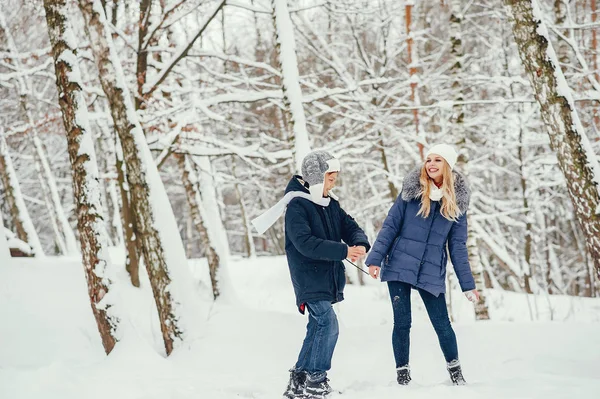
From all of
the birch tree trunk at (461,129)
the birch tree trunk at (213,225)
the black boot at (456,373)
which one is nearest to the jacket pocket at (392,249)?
the black boot at (456,373)

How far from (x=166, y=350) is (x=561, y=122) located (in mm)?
4524

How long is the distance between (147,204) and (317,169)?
8.77 feet

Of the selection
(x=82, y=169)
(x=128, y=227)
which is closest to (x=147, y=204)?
(x=82, y=169)

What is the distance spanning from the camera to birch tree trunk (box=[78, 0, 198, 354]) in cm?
578

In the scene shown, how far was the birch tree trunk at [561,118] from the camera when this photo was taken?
15.9 feet

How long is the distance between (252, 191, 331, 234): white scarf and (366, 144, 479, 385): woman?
21.2 inches

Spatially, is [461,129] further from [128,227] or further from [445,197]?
[128,227]

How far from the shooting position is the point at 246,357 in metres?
5.58

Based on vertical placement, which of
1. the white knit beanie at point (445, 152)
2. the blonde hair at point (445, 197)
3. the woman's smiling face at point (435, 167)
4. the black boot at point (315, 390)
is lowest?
the black boot at point (315, 390)

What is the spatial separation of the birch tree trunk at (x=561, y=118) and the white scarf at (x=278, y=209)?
245 centimetres

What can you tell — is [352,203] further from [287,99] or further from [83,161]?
[83,161]

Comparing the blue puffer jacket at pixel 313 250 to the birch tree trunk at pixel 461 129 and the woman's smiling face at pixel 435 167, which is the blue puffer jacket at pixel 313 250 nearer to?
the woman's smiling face at pixel 435 167

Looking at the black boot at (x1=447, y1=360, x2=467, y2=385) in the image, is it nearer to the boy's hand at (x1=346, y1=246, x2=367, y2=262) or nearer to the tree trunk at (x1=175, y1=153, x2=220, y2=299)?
the boy's hand at (x1=346, y1=246, x2=367, y2=262)

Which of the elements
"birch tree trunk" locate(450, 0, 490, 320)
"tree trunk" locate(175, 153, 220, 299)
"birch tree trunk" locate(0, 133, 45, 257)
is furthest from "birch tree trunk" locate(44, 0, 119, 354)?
"birch tree trunk" locate(0, 133, 45, 257)
